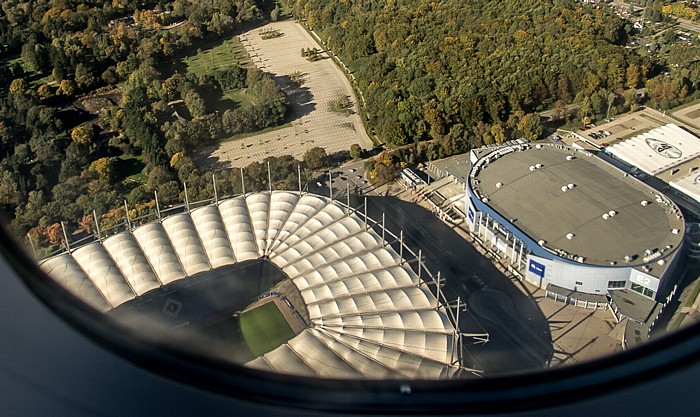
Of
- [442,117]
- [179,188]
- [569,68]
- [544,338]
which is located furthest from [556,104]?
[179,188]

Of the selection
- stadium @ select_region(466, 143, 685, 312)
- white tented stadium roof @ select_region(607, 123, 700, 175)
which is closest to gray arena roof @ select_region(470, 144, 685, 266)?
Answer: stadium @ select_region(466, 143, 685, 312)

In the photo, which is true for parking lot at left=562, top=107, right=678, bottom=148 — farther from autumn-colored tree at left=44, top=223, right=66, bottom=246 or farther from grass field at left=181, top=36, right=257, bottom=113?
autumn-colored tree at left=44, top=223, right=66, bottom=246

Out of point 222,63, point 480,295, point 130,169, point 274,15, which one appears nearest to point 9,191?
point 130,169

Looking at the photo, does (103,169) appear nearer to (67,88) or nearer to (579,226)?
(67,88)

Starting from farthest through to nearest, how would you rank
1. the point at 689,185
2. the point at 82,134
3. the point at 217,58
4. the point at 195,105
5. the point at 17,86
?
the point at 217,58
the point at 17,86
the point at 195,105
the point at 82,134
the point at 689,185

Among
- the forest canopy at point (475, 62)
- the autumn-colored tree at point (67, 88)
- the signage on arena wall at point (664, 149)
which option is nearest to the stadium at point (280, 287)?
the forest canopy at point (475, 62)

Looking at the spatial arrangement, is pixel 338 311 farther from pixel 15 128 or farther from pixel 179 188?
pixel 15 128
